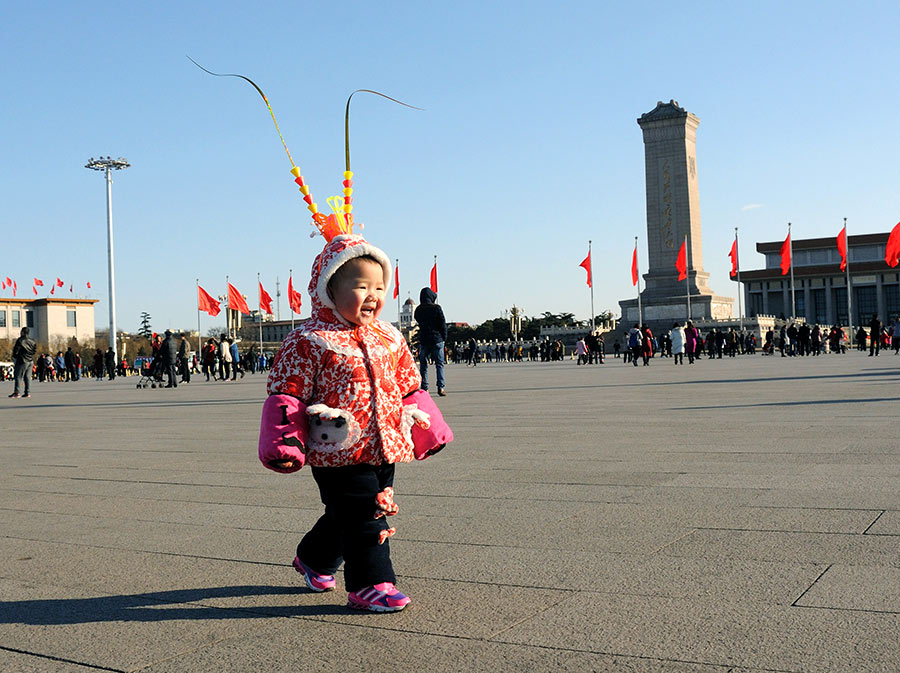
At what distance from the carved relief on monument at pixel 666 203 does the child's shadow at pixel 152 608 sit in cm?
6667

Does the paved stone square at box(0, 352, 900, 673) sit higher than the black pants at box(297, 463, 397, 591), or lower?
lower

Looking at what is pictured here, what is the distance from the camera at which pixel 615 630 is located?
9.34 feet

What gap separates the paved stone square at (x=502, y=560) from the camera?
8.96 feet

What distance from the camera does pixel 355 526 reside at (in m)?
3.24

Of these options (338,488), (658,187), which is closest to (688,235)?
(658,187)

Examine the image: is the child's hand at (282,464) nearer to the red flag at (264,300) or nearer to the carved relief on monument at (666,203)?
the red flag at (264,300)

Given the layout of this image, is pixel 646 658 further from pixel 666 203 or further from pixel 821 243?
pixel 821 243

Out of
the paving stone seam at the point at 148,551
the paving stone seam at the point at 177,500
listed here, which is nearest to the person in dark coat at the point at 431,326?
the paving stone seam at the point at 177,500

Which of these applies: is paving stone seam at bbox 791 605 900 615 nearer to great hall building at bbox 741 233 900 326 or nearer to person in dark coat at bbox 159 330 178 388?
person in dark coat at bbox 159 330 178 388

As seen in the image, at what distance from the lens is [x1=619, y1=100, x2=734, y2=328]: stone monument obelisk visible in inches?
2648

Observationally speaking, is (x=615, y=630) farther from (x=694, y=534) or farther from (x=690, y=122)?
(x=690, y=122)

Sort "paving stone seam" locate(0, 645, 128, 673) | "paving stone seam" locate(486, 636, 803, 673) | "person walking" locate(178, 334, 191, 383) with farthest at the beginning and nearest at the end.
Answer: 1. "person walking" locate(178, 334, 191, 383)
2. "paving stone seam" locate(0, 645, 128, 673)
3. "paving stone seam" locate(486, 636, 803, 673)

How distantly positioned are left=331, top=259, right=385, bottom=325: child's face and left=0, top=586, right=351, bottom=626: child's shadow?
96 centimetres

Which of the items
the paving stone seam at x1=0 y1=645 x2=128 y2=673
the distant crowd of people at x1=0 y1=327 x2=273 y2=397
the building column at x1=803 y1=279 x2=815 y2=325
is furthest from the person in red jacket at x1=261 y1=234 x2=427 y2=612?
the building column at x1=803 y1=279 x2=815 y2=325
